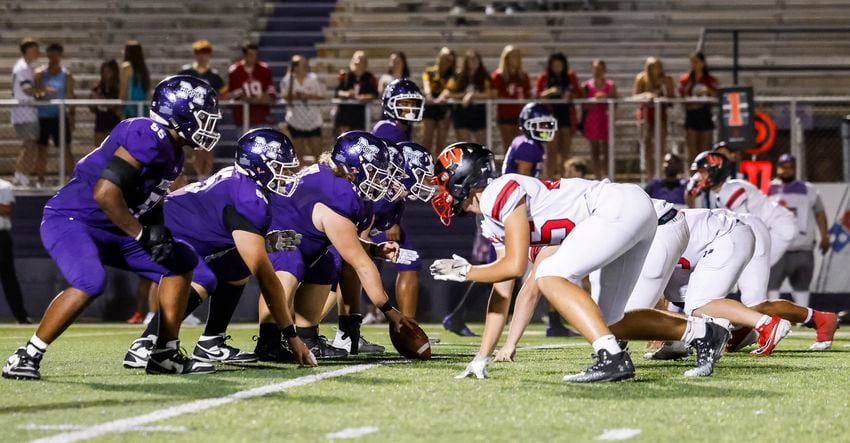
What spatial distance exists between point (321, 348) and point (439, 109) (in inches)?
258

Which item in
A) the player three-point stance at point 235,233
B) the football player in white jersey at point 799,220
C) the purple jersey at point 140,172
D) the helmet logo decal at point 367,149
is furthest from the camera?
the football player in white jersey at point 799,220

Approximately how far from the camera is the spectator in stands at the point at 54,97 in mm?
14711

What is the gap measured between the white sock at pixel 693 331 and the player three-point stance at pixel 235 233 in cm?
194

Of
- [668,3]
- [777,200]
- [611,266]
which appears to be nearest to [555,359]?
[611,266]

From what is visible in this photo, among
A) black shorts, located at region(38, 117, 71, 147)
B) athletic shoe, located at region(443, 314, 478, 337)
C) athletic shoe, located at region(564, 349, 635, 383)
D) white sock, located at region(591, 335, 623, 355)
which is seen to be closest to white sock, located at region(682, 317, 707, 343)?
athletic shoe, located at region(564, 349, 635, 383)

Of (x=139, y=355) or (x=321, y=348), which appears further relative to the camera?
(x=321, y=348)

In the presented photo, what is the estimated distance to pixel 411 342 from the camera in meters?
8.09

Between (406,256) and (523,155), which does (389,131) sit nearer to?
(523,155)

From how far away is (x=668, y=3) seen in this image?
20.2 m

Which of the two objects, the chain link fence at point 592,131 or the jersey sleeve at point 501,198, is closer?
the jersey sleeve at point 501,198

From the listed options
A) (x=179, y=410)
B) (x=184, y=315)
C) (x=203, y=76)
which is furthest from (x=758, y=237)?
(x=203, y=76)

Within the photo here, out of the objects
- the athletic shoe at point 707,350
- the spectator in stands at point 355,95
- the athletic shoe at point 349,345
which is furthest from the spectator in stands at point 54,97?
the athletic shoe at point 707,350

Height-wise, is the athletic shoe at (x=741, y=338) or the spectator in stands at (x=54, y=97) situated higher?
the spectator in stands at (x=54, y=97)

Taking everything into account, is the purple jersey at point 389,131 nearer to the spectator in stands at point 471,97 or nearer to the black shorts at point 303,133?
the spectator in stands at point 471,97
